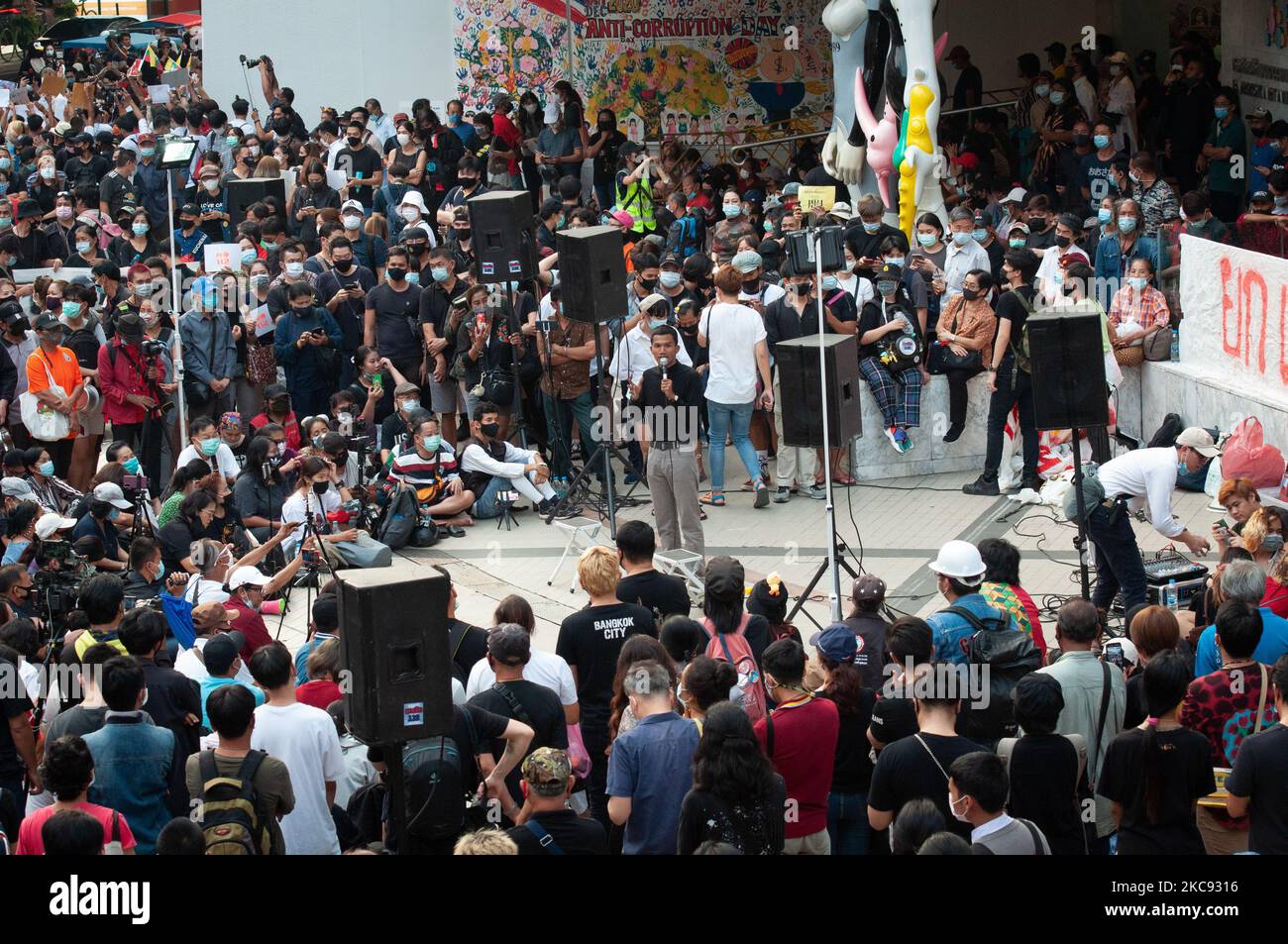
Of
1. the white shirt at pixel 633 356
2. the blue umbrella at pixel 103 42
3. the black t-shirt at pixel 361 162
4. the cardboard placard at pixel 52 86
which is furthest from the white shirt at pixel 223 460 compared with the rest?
the blue umbrella at pixel 103 42

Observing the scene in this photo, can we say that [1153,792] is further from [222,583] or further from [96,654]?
[222,583]

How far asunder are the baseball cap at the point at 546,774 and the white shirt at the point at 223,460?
6701 mm

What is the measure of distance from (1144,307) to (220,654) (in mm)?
8492

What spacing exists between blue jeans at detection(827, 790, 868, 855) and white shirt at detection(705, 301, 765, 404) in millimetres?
6156

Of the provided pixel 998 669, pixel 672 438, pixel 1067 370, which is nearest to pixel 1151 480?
pixel 1067 370

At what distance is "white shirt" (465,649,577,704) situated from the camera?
7.81 m

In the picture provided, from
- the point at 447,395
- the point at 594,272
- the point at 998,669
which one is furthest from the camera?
the point at 447,395

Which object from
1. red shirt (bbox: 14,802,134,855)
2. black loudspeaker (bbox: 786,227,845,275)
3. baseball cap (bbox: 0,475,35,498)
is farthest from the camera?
baseball cap (bbox: 0,475,35,498)

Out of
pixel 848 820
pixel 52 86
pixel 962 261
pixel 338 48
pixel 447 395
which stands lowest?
pixel 848 820

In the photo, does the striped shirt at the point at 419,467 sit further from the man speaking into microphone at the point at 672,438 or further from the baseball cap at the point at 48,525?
the baseball cap at the point at 48,525

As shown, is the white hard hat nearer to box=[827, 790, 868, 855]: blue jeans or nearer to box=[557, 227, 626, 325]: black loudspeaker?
box=[827, 790, 868, 855]: blue jeans

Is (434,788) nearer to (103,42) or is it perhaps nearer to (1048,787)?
(1048,787)

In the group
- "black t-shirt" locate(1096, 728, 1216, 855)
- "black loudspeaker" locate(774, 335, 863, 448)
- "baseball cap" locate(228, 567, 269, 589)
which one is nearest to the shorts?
"baseball cap" locate(228, 567, 269, 589)

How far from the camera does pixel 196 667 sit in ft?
28.4
